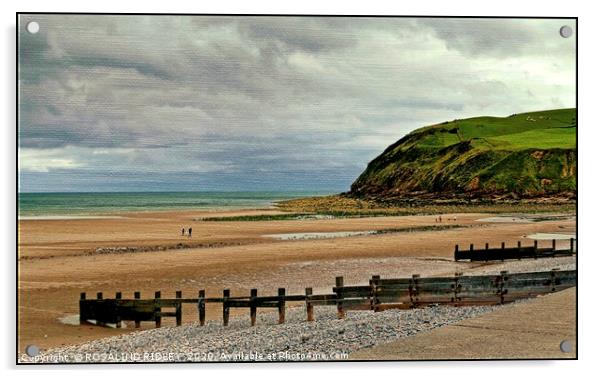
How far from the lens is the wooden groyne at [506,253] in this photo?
1014cm

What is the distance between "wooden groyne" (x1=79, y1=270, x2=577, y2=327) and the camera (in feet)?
30.7

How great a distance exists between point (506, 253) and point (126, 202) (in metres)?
5.38

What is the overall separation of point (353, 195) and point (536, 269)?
278cm

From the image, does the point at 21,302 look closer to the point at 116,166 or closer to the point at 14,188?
the point at 14,188

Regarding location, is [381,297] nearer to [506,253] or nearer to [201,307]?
[201,307]

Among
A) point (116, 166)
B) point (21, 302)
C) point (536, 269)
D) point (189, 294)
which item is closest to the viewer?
point (21, 302)

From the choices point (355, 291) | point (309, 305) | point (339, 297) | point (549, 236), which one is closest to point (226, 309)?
point (309, 305)

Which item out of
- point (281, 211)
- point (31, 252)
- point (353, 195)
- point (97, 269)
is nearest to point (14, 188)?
point (31, 252)

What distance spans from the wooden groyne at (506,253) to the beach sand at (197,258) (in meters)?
0.11

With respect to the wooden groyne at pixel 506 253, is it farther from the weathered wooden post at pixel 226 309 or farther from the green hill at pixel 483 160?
the weathered wooden post at pixel 226 309

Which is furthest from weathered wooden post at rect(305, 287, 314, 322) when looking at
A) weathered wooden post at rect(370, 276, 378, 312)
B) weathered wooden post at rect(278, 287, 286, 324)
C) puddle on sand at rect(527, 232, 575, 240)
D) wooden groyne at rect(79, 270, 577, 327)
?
puddle on sand at rect(527, 232, 575, 240)

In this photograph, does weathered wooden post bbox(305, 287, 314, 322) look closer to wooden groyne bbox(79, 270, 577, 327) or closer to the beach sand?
wooden groyne bbox(79, 270, 577, 327)

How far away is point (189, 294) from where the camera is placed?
9703mm

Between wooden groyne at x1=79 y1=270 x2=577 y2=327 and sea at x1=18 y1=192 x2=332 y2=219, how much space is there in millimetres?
1173
